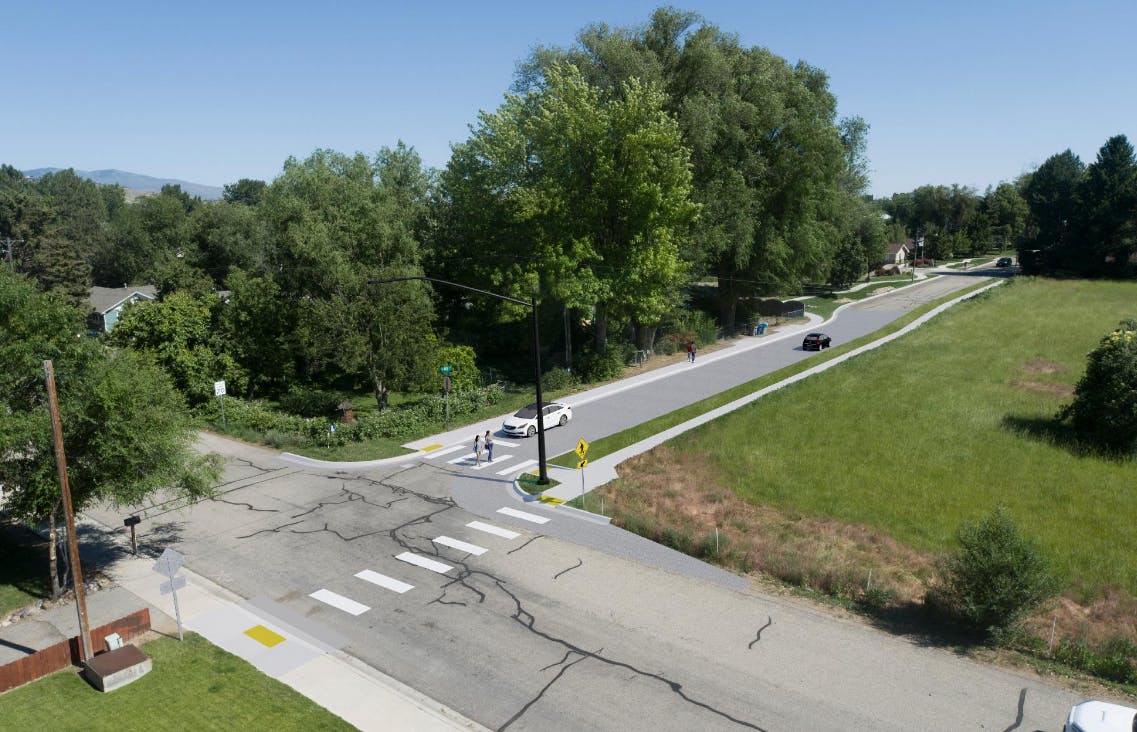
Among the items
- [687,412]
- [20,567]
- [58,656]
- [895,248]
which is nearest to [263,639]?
→ [58,656]

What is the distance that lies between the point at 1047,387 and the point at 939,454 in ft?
45.7

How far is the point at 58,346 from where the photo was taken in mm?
16297

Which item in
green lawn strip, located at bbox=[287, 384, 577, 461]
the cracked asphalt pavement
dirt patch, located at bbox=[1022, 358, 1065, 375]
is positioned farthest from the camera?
dirt patch, located at bbox=[1022, 358, 1065, 375]

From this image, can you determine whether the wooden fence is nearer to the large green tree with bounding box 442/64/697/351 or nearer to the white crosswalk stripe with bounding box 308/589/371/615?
the white crosswalk stripe with bounding box 308/589/371/615

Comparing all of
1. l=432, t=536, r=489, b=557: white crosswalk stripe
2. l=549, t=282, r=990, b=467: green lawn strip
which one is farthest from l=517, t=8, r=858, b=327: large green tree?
l=432, t=536, r=489, b=557: white crosswalk stripe

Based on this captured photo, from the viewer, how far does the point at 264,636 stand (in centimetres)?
1523

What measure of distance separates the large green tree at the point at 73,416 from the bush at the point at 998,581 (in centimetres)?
1844

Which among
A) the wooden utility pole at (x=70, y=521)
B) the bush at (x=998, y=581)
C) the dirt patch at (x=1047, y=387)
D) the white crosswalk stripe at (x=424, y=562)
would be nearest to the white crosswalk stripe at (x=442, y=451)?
the white crosswalk stripe at (x=424, y=562)

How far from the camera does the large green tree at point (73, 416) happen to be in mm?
15547

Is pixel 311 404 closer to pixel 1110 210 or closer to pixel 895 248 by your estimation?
pixel 1110 210

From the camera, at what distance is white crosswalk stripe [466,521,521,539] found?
20.5m

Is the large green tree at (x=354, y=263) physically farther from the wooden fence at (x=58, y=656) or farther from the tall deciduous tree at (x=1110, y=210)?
the tall deciduous tree at (x=1110, y=210)

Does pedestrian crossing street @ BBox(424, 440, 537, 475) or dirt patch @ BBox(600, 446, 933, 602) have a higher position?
pedestrian crossing street @ BBox(424, 440, 537, 475)

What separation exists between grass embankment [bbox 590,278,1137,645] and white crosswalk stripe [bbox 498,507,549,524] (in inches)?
84.8
